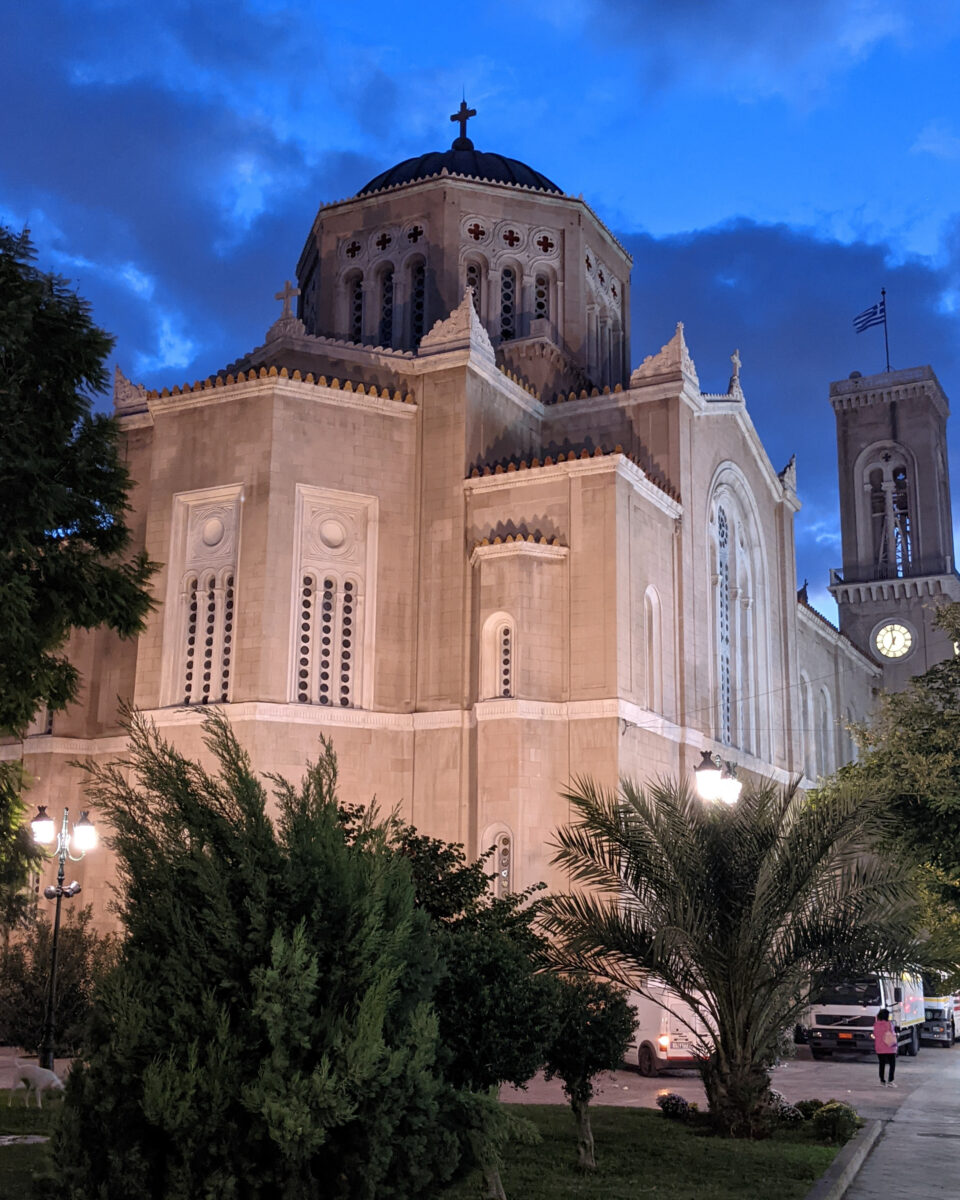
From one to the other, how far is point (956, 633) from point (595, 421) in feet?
34.3

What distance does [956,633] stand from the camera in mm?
21562

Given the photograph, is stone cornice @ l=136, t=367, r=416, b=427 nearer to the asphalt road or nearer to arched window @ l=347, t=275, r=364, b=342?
arched window @ l=347, t=275, r=364, b=342

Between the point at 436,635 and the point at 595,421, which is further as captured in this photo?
the point at 595,421

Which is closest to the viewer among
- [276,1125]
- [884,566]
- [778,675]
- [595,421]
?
[276,1125]

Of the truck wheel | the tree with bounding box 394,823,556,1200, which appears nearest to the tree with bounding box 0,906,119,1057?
the truck wheel

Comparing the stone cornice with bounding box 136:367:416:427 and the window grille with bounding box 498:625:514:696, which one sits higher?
the stone cornice with bounding box 136:367:416:427

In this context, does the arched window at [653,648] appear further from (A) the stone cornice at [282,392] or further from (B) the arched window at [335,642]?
(A) the stone cornice at [282,392]

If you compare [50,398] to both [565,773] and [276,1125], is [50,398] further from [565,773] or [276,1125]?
[565,773]

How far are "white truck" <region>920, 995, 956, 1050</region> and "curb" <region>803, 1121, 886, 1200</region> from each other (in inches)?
649

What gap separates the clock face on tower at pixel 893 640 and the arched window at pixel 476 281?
27.7 meters

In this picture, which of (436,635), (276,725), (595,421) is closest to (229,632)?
(276,725)

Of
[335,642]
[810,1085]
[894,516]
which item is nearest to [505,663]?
[335,642]

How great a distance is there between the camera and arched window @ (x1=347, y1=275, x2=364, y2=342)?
105 feet

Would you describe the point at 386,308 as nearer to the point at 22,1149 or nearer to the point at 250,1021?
the point at 22,1149
